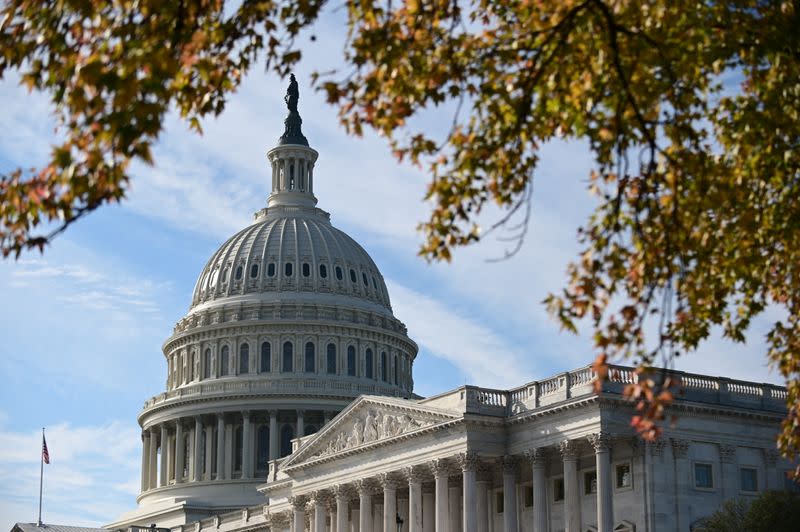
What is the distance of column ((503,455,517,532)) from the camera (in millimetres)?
81750

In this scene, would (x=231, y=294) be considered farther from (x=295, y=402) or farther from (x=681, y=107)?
(x=681, y=107)

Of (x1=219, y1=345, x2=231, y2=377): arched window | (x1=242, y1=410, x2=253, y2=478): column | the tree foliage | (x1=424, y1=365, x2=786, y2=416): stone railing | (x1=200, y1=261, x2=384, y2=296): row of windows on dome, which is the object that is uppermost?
(x1=200, y1=261, x2=384, y2=296): row of windows on dome

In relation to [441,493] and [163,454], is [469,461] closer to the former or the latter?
[441,493]

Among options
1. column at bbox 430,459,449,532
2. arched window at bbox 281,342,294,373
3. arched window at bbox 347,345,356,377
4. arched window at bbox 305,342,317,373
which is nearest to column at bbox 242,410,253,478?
arched window at bbox 281,342,294,373

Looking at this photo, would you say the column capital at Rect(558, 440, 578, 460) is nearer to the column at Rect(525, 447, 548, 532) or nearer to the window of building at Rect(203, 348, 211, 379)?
the column at Rect(525, 447, 548, 532)

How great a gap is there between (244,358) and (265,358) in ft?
7.44

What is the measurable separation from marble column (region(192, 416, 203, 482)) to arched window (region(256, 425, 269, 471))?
19.4ft

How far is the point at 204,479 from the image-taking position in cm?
14950

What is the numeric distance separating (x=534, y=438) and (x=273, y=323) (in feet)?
240

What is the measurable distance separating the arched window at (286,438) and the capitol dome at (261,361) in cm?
15

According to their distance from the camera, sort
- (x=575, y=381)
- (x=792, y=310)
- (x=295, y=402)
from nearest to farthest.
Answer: (x=792, y=310), (x=575, y=381), (x=295, y=402)

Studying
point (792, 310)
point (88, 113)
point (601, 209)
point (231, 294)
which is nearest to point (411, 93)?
point (601, 209)

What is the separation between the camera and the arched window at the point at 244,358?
497 ft

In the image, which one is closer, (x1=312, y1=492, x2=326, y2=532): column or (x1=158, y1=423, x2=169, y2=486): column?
(x1=312, y1=492, x2=326, y2=532): column
